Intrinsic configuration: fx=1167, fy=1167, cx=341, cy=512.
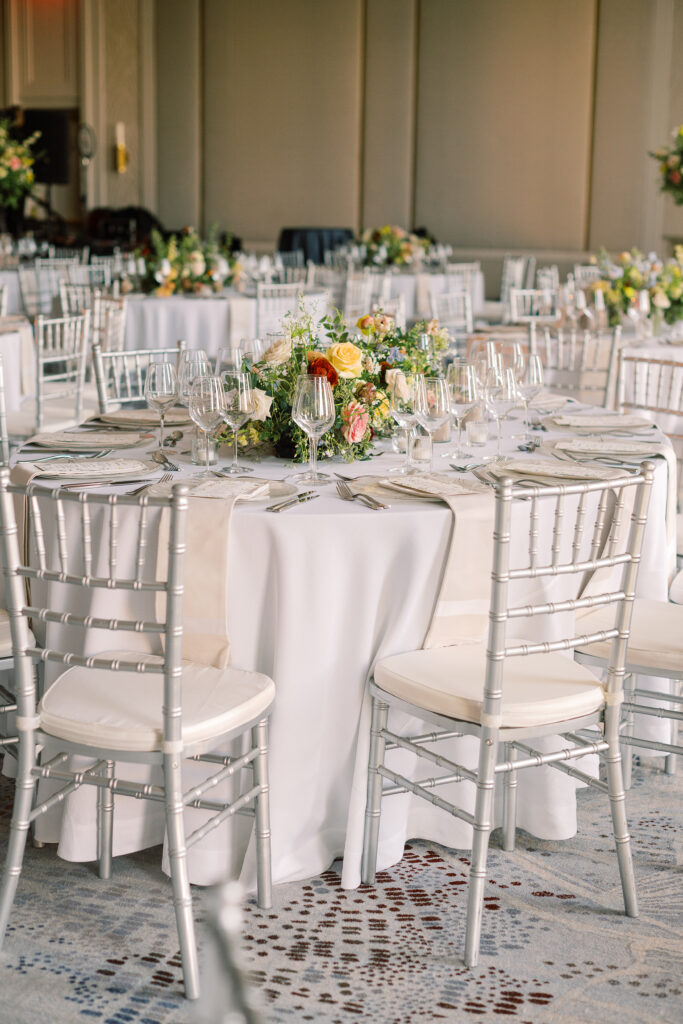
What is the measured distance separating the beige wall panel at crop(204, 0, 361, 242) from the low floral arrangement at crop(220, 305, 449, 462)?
1171cm

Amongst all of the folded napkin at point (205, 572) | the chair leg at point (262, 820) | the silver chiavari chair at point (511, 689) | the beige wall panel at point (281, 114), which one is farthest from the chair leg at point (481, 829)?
the beige wall panel at point (281, 114)

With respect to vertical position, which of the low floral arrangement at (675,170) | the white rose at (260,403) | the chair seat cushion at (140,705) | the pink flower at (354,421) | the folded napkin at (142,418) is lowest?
the chair seat cushion at (140,705)

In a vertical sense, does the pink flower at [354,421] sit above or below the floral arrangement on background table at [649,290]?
below

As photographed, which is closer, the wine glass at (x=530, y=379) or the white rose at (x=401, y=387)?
the white rose at (x=401, y=387)

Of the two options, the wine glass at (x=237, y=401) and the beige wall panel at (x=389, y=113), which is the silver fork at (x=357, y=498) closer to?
the wine glass at (x=237, y=401)

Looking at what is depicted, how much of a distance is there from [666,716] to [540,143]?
1115cm

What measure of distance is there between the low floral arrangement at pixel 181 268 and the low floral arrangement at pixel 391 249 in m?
2.82

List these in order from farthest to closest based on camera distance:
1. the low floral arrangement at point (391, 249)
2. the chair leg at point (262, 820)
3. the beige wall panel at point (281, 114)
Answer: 1. the beige wall panel at point (281, 114)
2. the low floral arrangement at point (391, 249)
3. the chair leg at point (262, 820)

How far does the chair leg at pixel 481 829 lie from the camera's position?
7.55 ft

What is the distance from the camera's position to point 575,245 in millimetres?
12875

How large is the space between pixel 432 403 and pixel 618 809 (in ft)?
3.47

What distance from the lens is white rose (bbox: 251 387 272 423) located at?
9.39 feet

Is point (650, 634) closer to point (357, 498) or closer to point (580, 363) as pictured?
point (357, 498)

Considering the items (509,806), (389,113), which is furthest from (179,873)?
(389,113)
